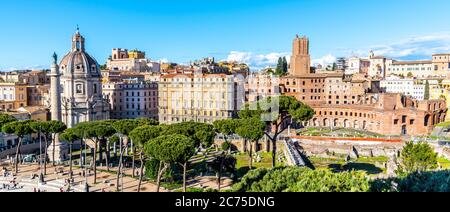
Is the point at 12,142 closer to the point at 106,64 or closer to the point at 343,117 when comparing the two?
the point at 343,117

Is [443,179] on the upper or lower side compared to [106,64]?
lower

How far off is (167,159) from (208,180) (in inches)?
451

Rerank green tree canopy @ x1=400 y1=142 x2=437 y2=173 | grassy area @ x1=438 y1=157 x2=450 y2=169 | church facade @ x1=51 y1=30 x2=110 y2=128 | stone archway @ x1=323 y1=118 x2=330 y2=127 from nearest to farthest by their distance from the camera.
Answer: green tree canopy @ x1=400 y1=142 x2=437 y2=173 < grassy area @ x1=438 y1=157 x2=450 y2=169 < church facade @ x1=51 y1=30 x2=110 y2=128 < stone archway @ x1=323 y1=118 x2=330 y2=127

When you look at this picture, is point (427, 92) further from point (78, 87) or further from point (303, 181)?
point (303, 181)

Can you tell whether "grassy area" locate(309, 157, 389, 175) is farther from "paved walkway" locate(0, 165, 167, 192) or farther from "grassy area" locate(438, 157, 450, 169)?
"paved walkway" locate(0, 165, 167, 192)

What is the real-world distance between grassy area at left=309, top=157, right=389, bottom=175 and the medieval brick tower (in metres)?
45.0

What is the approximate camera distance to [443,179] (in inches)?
676

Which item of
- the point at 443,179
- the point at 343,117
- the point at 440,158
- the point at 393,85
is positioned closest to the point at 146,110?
the point at 343,117

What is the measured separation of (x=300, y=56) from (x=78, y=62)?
51.8 m

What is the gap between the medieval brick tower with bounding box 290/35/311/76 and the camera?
96250 millimetres

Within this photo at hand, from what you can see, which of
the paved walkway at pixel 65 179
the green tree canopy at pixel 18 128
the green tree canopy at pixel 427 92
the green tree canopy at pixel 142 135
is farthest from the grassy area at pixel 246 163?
the green tree canopy at pixel 427 92

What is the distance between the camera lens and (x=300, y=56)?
96438mm

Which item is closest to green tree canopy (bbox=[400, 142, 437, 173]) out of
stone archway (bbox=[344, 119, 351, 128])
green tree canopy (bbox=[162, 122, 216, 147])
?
green tree canopy (bbox=[162, 122, 216, 147])
